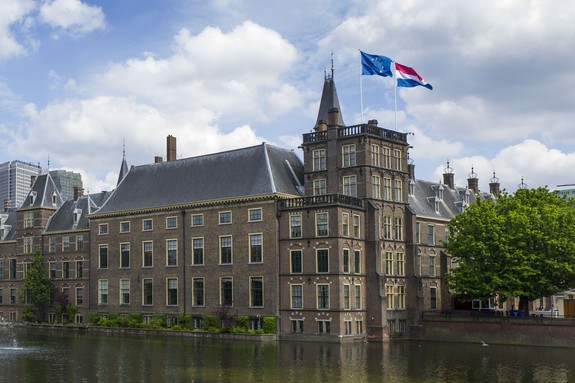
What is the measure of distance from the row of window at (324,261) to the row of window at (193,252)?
367cm

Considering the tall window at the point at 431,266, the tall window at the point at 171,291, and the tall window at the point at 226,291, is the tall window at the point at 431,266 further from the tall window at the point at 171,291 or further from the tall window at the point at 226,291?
the tall window at the point at 171,291

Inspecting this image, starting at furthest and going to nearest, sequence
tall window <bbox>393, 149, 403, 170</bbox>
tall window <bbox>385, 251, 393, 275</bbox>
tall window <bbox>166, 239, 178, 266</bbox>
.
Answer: tall window <bbox>166, 239, 178, 266</bbox> → tall window <bbox>393, 149, 403, 170</bbox> → tall window <bbox>385, 251, 393, 275</bbox>

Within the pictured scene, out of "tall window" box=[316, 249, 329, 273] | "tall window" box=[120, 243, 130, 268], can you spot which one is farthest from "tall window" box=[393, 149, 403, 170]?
"tall window" box=[120, 243, 130, 268]

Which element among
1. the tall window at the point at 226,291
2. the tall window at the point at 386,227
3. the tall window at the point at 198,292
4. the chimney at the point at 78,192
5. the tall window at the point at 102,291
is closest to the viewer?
the tall window at the point at 386,227

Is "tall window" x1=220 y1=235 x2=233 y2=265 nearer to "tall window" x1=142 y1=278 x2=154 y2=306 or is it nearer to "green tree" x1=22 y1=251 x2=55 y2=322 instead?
"tall window" x1=142 y1=278 x2=154 y2=306

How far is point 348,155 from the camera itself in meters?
69.7

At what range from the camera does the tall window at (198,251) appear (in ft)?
245

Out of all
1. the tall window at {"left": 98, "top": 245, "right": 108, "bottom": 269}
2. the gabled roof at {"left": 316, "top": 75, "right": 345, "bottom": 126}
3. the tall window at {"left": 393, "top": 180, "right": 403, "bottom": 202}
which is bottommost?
the tall window at {"left": 98, "top": 245, "right": 108, "bottom": 269}

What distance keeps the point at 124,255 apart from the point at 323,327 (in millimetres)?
27220

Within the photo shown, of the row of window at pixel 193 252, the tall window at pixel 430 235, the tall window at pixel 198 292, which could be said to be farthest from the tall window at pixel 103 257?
the tall window at pixel 430 235

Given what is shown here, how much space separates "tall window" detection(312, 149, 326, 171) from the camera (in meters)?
71.1

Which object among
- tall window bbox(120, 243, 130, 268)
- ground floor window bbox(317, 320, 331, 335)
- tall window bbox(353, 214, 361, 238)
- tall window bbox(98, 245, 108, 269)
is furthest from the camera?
tall window bbox(98, 245, 108, 269)

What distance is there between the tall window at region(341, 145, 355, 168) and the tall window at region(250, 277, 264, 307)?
13344 mm

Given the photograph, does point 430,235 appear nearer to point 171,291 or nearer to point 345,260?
point 345,260
